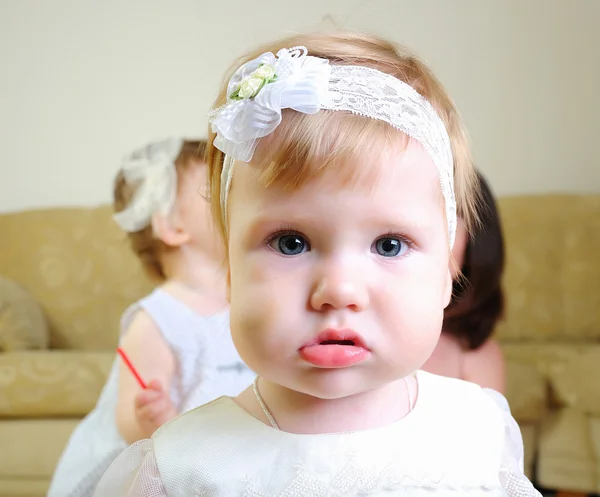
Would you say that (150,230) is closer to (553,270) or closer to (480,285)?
(480,285)

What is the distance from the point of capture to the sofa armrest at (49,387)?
2.54 m

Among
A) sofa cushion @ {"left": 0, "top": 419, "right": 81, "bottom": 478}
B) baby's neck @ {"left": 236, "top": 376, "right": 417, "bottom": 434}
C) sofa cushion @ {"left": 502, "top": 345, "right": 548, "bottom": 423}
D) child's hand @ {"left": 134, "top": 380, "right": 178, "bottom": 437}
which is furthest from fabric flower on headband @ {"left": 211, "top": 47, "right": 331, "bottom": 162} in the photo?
sofa cushion @ {"left": 0, "top": 419, "right": 81, "bottom": 478}

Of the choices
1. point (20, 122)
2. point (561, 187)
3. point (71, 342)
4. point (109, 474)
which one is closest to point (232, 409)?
point (109, 474)

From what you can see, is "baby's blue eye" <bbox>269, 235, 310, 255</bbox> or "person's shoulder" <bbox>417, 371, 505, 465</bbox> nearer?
"baby's blue eye" <bbox>269, 235, 310, 255</bbox>

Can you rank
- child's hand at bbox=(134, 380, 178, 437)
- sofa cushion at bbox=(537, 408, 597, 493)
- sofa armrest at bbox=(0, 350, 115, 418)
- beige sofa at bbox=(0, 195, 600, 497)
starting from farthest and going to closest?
sofa armrest at bbox=(0, 350, 115, 418) < beige sofa at bbox=(0, 195, 600, 497) < sofa cushion at bbox=(537, 408, 597, 493) < child's hand at bbox=(134, 380, 178, 437)

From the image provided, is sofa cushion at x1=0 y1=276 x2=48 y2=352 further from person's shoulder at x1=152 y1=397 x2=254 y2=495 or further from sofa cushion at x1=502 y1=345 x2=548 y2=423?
person's shoulder at x1=152 y1=397 x2=254 y2=495

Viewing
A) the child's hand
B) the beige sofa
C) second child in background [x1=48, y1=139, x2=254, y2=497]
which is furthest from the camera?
the beige sofa

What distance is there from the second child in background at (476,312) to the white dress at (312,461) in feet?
2.54

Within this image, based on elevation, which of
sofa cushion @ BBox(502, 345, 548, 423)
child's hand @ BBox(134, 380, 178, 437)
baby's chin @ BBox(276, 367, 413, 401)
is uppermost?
baby's chin @ BBox(276, 367, 413, 401)

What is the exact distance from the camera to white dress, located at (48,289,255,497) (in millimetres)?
1532

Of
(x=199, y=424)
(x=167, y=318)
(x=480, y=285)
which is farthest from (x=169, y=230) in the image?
(x=199, y=424)

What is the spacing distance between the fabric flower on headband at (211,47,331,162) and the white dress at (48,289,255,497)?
814 millimetres

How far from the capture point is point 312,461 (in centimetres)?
78

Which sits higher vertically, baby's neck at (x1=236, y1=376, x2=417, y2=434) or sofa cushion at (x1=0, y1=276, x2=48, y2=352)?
baby's neck at (x1=236, y1=376, x2=417, y2=434)
